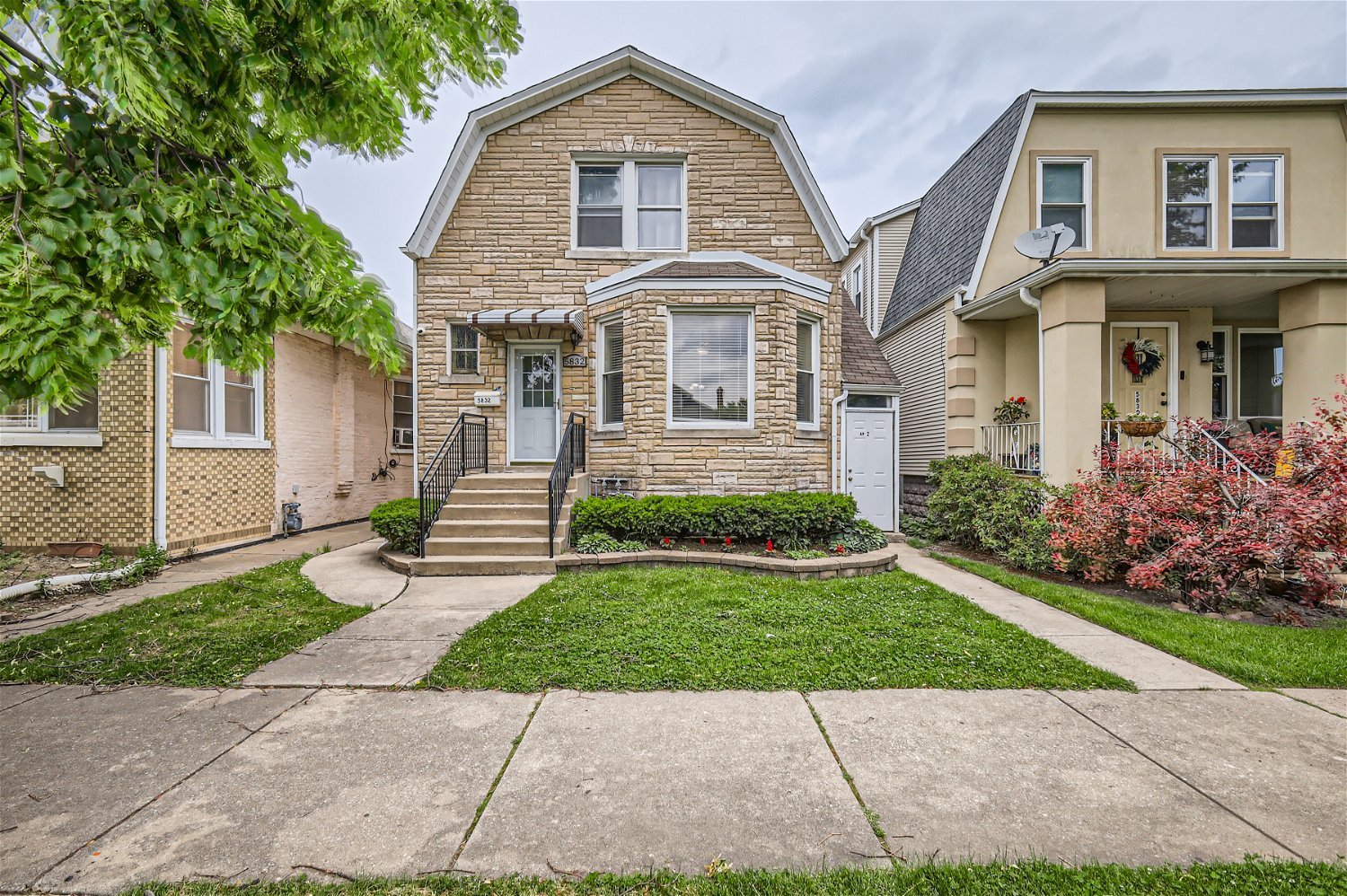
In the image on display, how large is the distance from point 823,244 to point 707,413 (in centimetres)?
377

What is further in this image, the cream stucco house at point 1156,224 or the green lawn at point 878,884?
the cream stucco house at point 1156,224

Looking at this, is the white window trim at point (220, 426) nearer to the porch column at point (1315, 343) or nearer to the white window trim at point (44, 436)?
the white window trim at point (44, 436)

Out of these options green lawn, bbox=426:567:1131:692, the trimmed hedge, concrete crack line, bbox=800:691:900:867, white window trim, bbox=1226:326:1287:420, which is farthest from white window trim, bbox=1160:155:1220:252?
concrete crack line, bbox=800:691:900:867

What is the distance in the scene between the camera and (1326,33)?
916 centimetres

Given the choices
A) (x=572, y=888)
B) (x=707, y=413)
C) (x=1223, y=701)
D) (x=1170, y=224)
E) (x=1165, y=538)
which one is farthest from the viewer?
(x=1170, y=224)

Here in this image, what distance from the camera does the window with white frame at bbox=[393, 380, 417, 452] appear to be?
13406 millimetres

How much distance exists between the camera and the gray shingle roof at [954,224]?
998 cm

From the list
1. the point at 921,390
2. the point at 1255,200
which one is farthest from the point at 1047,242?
the point at 1255,200

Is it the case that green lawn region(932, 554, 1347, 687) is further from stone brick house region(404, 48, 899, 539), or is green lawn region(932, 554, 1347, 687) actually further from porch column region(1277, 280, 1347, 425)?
porch column region(1277, 280, 1347, 425)

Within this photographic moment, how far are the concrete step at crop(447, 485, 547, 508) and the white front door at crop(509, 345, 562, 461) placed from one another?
153 centimetres

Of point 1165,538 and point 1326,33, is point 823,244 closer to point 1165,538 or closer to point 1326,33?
point 1165,538

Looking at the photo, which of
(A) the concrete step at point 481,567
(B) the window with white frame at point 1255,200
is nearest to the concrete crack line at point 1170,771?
(A) the concrete step at point 481,567

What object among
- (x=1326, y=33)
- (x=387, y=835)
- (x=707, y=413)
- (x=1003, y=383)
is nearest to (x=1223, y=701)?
(x=387, y=835)

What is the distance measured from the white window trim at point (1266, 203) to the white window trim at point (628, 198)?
9826 millimetres
